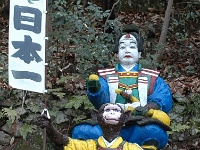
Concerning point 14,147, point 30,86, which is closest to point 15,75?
point 30,86

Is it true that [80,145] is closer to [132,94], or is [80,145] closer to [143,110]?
[143,110]

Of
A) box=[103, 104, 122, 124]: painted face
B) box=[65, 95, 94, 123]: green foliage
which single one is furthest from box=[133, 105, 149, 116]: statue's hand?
box=[65, 95, 94, 123]: green foliage

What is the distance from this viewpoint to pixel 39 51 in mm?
4293

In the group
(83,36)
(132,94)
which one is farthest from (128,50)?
(83,36)

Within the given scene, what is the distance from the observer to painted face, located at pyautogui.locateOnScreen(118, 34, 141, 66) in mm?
4891

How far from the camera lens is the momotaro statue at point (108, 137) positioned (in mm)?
4262

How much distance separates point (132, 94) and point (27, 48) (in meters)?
1.08

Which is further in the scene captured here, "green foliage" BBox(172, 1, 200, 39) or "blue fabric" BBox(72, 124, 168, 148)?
"green foliage" BBox(172, 1, 200, 39)

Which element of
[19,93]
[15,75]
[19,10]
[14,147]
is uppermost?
[19,10]

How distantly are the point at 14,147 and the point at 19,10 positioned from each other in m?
2.44

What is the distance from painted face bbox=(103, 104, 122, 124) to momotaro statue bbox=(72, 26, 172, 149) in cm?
31

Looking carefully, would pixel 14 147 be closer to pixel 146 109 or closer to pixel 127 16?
pixel 146 109

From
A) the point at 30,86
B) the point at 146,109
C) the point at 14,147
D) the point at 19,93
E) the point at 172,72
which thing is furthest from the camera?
the point at 172,72

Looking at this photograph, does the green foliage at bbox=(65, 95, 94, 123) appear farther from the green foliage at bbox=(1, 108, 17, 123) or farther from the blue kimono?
the blue kimono
